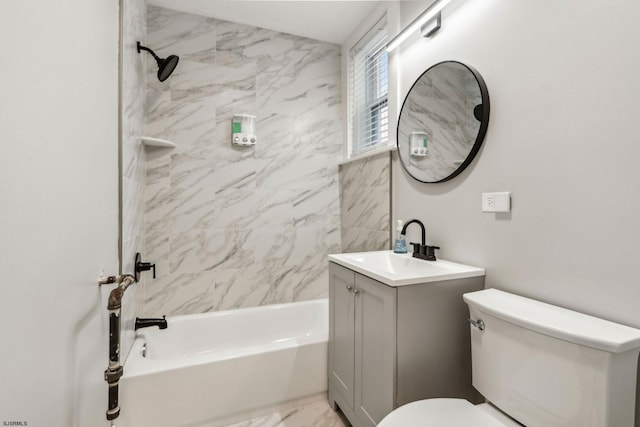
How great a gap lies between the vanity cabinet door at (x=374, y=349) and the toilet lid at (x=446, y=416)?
0.51 ft

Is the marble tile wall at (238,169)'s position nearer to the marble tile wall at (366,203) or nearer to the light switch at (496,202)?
the marble tile wall at (366,203)

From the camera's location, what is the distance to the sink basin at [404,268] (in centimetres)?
117

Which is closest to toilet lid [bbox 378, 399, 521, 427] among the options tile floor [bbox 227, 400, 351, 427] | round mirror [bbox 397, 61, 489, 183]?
tile floor [bbox 227, 400, 351, 427]

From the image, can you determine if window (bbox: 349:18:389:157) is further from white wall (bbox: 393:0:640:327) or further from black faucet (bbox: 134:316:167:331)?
black faucet (bbox: 134:316:167:331)

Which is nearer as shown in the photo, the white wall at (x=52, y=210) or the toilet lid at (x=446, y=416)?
the white wall at (x=52, y=210)

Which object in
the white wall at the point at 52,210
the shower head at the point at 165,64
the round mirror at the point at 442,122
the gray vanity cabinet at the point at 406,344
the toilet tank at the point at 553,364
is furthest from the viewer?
the shower head at the point at 165,64

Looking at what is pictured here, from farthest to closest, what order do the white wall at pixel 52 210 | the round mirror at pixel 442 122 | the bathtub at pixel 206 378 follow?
1. the bathtub at pixel 206 378
2. the round mirror at pixel 442 122
3. the white wall at pixel 52 210

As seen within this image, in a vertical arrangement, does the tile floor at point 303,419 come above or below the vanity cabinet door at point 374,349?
below

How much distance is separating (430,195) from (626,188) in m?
0.86

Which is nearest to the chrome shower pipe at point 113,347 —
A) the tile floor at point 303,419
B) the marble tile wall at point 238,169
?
the tile floor at point 303,419

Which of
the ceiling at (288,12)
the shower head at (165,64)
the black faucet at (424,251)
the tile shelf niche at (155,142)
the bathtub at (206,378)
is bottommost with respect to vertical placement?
the bathtub at (206,378)

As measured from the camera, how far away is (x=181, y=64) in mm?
2164

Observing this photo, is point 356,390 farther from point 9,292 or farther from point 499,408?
point 9,292

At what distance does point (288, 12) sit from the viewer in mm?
2176
